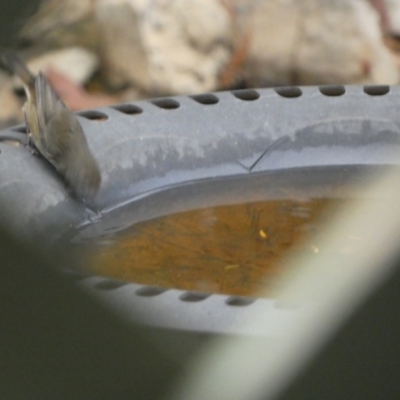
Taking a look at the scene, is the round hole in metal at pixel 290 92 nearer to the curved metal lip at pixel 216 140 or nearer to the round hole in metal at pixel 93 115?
the curved metal lip at pixel 216 140

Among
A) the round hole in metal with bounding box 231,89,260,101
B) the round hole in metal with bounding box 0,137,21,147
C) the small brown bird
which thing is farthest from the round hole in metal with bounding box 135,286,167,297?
the round hole in metal with bounding box 231,89,260,101

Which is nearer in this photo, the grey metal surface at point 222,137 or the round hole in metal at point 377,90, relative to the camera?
the grey metal surface at point 222,137

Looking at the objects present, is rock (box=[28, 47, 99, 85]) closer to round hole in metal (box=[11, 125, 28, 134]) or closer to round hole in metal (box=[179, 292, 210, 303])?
round hole in metal (box=[11, 125, 28, 134])

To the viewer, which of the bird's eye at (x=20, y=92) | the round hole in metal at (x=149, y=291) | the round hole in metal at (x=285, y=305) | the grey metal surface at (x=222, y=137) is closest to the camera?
the round hole in metal at (x=285, y=305)

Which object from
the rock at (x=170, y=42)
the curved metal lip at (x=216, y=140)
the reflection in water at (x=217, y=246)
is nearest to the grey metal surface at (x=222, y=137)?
the curved metal lip at (x=216, y=140)

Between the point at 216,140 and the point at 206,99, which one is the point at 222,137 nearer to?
the point at 216,140

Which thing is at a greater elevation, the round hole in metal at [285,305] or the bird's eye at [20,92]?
the round hole in metal at [285,305]

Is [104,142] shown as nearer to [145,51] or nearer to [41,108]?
[41,108]
